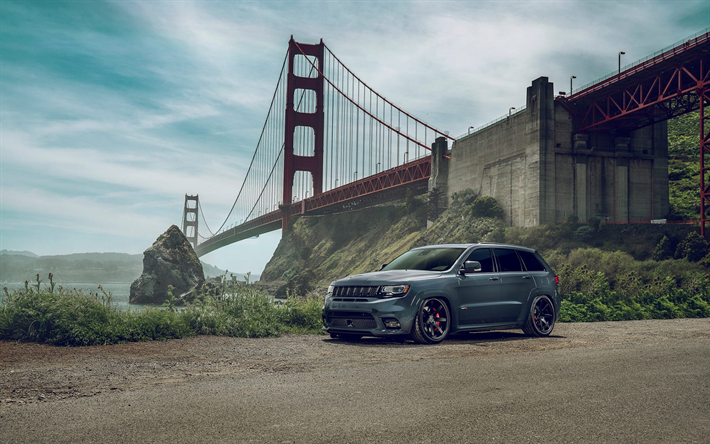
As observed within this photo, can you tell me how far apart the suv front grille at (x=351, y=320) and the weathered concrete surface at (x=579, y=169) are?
39704 mm

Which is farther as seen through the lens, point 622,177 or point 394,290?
point 622,177

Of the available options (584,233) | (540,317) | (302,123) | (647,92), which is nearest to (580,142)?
(647,92)

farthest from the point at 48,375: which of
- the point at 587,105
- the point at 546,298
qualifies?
the point at 587,105

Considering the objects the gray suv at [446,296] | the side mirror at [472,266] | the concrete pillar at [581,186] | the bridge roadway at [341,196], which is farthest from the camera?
the bridge roadway at [341,196]

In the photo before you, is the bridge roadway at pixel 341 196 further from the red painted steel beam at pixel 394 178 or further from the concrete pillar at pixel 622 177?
the concrete pillar at pixel 622 177

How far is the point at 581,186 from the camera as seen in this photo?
4744 cm

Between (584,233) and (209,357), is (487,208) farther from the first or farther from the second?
(209,357)

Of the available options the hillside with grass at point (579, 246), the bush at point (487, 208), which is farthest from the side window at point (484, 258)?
the bush at point (487, 208)

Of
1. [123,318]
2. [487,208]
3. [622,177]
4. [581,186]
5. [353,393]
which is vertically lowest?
[353,393]

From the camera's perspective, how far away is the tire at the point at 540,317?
430 inches

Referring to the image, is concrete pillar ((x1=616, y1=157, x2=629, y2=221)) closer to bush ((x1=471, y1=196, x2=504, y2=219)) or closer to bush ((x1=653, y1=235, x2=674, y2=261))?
bush ((x1=471, y1=196, x2=504, y2=219))

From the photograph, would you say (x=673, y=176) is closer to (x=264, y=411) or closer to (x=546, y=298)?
(x=546, y=298)

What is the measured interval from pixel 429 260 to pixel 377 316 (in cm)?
176

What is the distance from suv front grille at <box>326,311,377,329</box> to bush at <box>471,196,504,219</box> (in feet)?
145
